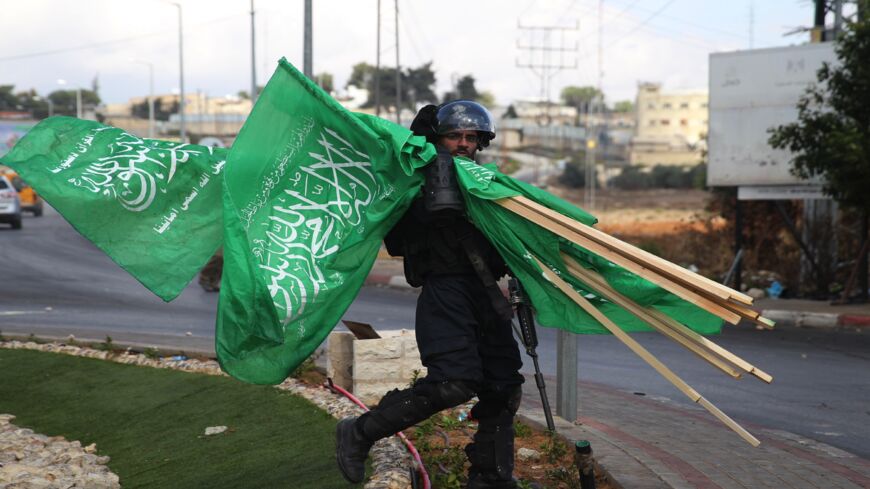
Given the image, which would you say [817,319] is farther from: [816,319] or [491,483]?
[491,483]

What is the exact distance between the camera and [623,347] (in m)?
12.5

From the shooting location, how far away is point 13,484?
6.67 metres

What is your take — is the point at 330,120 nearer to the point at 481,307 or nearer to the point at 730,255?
the point at 481,307

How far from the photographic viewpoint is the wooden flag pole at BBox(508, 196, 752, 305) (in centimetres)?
415

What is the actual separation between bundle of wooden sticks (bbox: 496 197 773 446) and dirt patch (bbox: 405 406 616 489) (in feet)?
3.47

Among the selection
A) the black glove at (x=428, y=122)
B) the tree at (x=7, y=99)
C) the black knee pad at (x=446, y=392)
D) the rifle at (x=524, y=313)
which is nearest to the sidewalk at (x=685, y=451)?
the rifle at (x=524, y=313)

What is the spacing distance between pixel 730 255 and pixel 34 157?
18.2 m

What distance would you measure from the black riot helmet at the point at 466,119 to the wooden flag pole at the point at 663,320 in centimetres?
72

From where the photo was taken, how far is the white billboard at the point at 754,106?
1902 centimetres

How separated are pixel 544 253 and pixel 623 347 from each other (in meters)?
7.63

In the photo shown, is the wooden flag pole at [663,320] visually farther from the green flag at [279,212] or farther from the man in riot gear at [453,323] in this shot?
the man in riot gear at [453,323]

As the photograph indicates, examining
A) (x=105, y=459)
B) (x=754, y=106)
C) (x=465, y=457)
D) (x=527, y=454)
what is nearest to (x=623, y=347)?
(x=527, y=454)

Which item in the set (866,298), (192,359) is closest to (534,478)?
(192,359)

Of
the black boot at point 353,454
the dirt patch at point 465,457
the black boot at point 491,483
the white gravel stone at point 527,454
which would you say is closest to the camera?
the black boot at point 353,454
